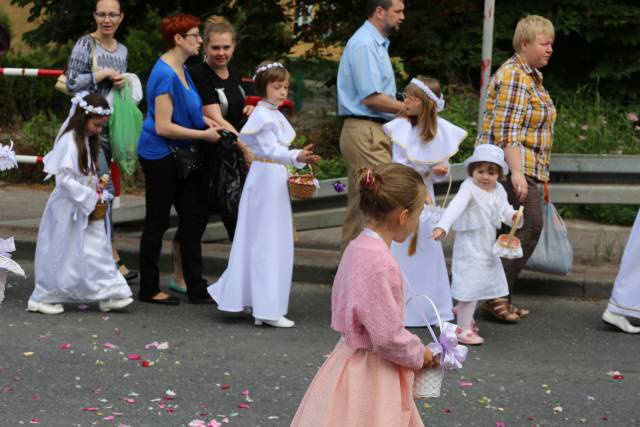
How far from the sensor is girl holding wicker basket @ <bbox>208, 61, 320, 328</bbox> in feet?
25.2

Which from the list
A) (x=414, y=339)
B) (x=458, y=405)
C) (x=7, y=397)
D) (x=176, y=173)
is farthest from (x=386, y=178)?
(x=176, y=173)

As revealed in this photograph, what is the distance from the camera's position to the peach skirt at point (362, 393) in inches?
164

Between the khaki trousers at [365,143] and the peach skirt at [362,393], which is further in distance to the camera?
the khaki trousers at [365,143]

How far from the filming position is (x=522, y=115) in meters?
7.88

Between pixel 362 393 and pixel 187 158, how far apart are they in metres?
4.10

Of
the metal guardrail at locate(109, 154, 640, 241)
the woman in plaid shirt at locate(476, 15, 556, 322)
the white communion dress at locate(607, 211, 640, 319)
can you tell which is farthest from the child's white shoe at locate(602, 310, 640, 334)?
the metal guardrail at locate(109, 154, 640, 241)

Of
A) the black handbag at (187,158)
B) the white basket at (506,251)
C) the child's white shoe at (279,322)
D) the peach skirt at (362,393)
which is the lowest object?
the child's white shoe at (279,322)

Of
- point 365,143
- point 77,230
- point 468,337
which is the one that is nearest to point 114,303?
point 77,230

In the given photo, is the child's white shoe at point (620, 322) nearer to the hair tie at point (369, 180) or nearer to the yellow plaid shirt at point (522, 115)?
the yellow plaid shirt at point (522, 115)

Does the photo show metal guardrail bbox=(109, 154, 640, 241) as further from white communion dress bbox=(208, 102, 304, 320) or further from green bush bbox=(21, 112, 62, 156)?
green bush bbox=(21, 112, 62, 156)

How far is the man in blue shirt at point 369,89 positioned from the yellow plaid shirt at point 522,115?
1.98 feet

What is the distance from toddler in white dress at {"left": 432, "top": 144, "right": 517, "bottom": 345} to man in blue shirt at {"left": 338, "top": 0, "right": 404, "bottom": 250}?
2.65 ft

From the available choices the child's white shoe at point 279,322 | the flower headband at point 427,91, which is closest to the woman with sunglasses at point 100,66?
the child's white shoe at point 279,322

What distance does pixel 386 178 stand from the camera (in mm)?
4230
